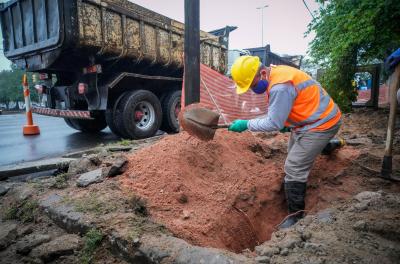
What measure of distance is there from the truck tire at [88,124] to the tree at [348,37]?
6340mm

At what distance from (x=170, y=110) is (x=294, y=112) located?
14.8ft

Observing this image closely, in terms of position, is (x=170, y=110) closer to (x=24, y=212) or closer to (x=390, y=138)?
(x=24, y=212)

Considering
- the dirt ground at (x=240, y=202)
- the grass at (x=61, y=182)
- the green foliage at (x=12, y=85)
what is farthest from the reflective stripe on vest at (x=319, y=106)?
the green foliage at (x=12, y=85)

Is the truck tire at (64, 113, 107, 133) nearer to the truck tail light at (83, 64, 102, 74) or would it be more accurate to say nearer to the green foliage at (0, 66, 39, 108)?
the truck tail light at (83, 64, 102, 74)

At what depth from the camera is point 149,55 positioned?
20.7ft

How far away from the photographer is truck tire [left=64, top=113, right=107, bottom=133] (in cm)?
738

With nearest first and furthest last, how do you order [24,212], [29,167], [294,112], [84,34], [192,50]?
[24,212] < [294,112] < [29,167] < [192,50] < [84,34]

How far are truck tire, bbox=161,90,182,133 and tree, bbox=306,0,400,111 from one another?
4110 millimetres

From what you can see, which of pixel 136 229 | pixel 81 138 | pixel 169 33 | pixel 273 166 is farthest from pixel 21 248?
pixel 169 33

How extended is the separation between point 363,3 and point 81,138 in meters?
7.13

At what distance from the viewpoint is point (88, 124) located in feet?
24.6

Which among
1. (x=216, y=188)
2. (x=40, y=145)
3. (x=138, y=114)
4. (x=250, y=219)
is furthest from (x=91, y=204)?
(x=40, y=145)

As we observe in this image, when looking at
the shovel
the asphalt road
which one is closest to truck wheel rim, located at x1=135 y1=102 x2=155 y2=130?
the asphalt road

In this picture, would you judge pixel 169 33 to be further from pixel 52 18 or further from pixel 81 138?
pixel 81 138
